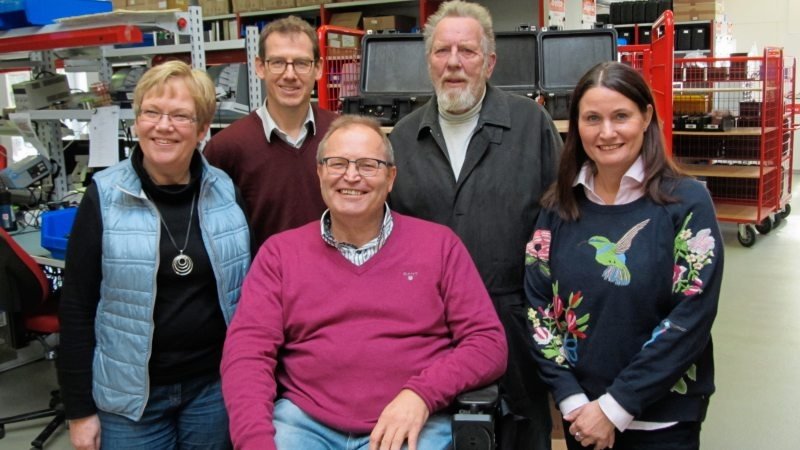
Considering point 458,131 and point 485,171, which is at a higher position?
point 458,131

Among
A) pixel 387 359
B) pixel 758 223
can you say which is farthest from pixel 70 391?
pixel 758 223

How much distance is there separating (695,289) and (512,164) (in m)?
0.64

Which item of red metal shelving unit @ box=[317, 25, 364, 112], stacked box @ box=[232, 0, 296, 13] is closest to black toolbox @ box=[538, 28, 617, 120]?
red metal shelving unit @ box=[317, 25, 364, 112]

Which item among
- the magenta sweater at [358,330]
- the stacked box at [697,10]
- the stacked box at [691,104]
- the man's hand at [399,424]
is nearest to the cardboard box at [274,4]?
the stacked box at [691,104]

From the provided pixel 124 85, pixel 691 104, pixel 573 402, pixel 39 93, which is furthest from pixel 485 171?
pixel 691 104

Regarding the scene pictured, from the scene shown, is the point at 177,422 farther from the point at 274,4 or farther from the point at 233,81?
the point at 274,4

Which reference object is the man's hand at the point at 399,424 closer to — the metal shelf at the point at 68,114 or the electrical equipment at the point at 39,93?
the metal shelf at the point at 68,114

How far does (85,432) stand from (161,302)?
366 mm

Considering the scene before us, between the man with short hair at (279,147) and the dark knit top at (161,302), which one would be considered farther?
the man with short hair at (279,147)

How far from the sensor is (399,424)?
1496 mm

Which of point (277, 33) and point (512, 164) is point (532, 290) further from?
point (277, 33)

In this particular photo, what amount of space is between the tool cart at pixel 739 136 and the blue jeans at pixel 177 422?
5.57m

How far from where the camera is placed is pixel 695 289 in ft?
4.89

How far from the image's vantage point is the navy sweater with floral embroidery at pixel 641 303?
58.8 inches
